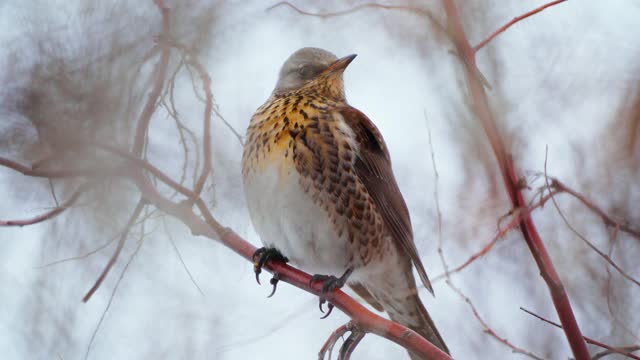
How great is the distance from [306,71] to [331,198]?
752 millimetres

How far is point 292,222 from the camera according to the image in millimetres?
2518

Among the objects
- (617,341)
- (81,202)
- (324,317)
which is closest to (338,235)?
(324,317)

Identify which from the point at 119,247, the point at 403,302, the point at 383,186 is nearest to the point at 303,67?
the point at 383,186

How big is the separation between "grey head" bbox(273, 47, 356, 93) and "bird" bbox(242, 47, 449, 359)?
9 cm

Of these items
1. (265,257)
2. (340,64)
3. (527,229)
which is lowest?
(265,257)

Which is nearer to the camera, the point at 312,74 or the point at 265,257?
the point at 265,257

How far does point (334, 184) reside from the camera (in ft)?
8.19

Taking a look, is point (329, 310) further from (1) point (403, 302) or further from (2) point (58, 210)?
(2) point (58, 210)

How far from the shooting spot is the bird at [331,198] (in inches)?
97.7

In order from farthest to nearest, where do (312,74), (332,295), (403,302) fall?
(312,74) → (403,302) → (332,295)

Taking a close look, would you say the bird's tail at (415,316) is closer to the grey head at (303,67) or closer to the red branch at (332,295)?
the red branch at (332,295)

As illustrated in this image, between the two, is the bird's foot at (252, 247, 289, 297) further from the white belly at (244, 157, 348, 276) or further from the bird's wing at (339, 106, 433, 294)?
the bird's wing at (339, 106, 433, 294)

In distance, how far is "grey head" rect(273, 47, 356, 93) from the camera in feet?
9.50

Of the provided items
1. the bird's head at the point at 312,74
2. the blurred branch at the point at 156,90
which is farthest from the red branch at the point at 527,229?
the bird's head at the point at 312,74
